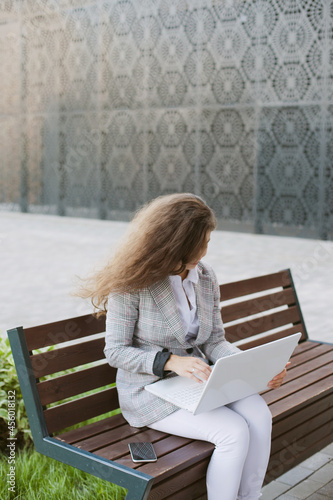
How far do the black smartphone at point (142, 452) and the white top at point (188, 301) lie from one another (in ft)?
1.74

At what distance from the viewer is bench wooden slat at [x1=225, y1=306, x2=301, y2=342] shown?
3639 millimetres

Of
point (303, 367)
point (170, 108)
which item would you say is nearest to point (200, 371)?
point (303, 367)

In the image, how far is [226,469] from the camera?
2412 mm

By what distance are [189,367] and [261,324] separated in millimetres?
1474

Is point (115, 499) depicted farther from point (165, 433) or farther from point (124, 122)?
point (124, 122)

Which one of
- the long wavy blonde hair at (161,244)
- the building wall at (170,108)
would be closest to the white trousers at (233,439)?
the long wavy blonde hair at (161,244)

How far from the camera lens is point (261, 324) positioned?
3898mm

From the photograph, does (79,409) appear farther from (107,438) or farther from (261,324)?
(261,324)

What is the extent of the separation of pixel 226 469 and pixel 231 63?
13.2 meters

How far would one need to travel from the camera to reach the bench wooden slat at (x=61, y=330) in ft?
8.54

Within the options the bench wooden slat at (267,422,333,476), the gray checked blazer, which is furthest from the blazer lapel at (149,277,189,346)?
the bench wooden slat at (267,422,333,476)

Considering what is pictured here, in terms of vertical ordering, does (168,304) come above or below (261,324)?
above

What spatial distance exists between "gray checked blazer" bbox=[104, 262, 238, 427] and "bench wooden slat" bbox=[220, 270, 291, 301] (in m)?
0.92

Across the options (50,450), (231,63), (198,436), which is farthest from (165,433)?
(231,63)
